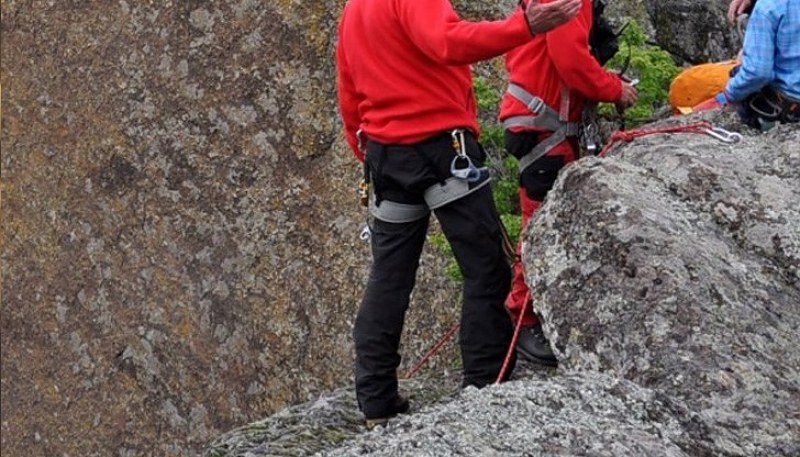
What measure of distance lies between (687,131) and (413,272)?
1.73m

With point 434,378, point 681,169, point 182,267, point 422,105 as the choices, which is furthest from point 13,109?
point 681,169

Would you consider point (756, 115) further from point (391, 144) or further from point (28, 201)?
point (28, 201)

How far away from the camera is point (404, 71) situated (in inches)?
234

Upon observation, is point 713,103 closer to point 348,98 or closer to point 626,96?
point 626,96

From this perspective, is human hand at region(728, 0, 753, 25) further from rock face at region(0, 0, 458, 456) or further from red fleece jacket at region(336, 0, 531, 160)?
red fleece jacket at region(336, 0, 531, 160)

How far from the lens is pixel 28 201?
12.1m

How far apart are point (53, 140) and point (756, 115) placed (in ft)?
23.5

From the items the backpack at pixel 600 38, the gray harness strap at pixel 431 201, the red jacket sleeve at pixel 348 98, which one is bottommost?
the gray harness strap at pixel 431 201

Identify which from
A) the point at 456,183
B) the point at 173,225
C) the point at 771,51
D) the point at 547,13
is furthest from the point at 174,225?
the point at 547,13

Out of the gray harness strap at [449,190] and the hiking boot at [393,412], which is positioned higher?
the gray harness strap at [449,190]

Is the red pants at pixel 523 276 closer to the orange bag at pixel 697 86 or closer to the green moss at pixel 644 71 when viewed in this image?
the orange bag at pixel 697 86

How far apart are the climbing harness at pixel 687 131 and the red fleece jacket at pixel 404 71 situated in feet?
3.53

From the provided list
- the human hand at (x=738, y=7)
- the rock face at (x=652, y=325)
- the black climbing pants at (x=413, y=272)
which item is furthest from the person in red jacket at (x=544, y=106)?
the human hand at (x=738, y=7)

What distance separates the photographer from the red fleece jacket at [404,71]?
18.7 feet
